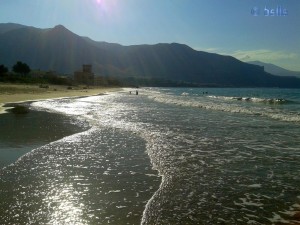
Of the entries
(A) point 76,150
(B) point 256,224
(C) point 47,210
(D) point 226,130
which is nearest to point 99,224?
(C) point 47,210

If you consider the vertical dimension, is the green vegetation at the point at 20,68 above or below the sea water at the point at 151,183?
above

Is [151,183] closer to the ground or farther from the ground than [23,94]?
closer to the ground

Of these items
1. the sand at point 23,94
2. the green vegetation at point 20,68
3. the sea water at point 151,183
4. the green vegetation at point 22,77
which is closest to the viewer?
the sea water at point 151,183

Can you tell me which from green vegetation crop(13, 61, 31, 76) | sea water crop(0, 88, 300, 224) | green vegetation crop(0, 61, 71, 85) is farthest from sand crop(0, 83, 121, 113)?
green vegetation crop(13, 61, 31, 76)

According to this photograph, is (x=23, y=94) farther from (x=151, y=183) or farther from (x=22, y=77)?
(x=151, y=183)

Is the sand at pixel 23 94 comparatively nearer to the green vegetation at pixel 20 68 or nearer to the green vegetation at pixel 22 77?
the green vegetation at pixel 22 77

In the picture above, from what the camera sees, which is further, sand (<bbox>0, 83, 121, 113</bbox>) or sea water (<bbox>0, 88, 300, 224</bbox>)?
sand (<bbox>0, 83, 121, 113</bbox>)

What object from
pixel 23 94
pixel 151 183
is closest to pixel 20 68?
pixel 23 94

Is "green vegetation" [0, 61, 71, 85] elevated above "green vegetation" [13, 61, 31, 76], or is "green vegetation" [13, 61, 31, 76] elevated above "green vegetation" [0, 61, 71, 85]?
"green vegetation" [13, 61, 31, 76]

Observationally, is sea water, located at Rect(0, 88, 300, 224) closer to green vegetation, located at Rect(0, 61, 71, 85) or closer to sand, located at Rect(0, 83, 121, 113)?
sand, located at Rect(0, 83, 121, 113)

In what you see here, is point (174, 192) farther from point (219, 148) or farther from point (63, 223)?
point (219, 148)

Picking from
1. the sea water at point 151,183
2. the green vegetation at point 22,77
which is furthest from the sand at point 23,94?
the sea water at point 151,183

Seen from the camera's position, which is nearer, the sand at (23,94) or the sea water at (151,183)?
the sea water at (151,183)

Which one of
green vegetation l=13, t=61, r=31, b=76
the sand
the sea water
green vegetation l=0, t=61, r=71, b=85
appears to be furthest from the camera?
green vegetation l=13, t=61, r=31, b=76
